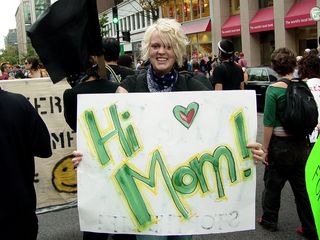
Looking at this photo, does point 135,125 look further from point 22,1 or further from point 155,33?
point 22,1

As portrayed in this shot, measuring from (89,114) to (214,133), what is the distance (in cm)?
68

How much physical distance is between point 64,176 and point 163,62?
2118 mm

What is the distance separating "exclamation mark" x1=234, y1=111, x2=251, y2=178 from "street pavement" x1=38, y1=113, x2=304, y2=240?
2183mm

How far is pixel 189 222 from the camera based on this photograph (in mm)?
2508

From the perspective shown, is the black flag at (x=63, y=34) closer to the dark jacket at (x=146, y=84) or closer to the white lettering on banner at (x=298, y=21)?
the dark jacket at (x=146, y=84)

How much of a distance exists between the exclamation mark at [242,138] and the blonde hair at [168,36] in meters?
0.52

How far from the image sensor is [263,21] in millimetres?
27859

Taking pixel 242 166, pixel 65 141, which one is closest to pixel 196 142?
pixel 242 166

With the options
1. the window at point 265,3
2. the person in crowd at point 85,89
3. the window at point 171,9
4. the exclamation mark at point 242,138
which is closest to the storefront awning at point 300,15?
the window at point 265,3

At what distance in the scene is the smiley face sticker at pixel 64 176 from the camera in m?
4.40

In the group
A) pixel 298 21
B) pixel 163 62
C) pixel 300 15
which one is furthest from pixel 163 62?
pixel 298 21

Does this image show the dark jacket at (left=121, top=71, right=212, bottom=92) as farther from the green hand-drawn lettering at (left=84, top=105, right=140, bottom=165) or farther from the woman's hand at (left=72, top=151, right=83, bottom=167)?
the woman's hand at (left=72, top=151, right=83, bottom=167)

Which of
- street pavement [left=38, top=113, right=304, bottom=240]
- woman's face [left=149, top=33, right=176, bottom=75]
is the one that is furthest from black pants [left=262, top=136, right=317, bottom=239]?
woman's face [left=149, top=33, right=176, bottom=75]

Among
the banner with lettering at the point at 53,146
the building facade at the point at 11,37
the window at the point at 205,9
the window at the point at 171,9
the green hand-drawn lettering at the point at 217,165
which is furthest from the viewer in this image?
the building facade at the point at 11,37
